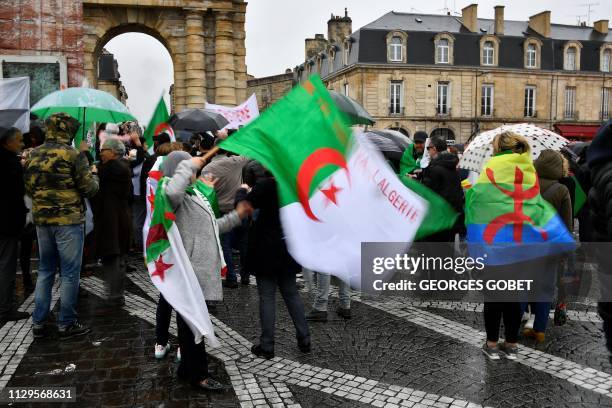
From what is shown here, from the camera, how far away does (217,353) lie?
549 centimetres

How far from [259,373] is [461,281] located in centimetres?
430

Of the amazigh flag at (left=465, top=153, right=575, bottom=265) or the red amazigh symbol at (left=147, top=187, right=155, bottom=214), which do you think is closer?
the red amazigh symbol at (left=147, top=187, right=155, bottom=214)

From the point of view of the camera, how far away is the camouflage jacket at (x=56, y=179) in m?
5.72

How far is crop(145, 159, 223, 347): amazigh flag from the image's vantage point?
4488 millimetres

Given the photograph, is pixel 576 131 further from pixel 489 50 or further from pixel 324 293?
pixel 324 293

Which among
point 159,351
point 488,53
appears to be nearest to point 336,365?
point 159,351

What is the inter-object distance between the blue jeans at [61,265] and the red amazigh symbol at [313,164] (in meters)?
2.91

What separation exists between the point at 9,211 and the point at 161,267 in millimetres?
2644

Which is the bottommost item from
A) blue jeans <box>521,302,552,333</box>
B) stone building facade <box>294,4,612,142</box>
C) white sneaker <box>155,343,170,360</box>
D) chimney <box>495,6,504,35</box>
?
white sneaker <box>155,343,170,360</box>

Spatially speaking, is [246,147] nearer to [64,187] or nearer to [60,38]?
[64,187]

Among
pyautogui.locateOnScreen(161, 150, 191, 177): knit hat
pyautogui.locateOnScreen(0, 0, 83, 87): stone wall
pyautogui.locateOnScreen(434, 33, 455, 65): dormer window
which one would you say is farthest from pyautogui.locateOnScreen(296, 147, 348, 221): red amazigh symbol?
pyautogui.locateOnScreen(434, 33, 455, 65): dormer window

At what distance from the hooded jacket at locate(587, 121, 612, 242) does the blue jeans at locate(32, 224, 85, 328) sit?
15.2 feet

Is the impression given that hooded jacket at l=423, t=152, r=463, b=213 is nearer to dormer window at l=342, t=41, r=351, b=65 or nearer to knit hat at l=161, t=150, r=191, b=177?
knit hat at l=161, t=150, r=191, b=177

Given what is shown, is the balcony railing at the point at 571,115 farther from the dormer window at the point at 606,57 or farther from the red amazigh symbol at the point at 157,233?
the red amazigh symbol at the point at 157,233
